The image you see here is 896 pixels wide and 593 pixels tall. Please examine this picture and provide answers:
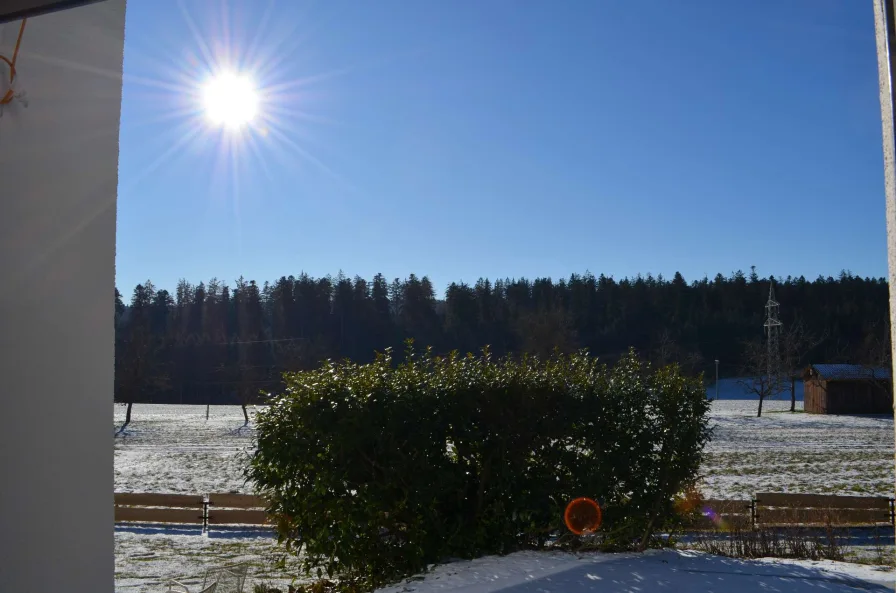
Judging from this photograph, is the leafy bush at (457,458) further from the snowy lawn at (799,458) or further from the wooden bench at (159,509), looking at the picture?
the wooden bench at (159,509)

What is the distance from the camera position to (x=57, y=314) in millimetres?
2658

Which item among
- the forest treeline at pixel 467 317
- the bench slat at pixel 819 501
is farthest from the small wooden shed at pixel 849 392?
the bench slat at pixel 819 501

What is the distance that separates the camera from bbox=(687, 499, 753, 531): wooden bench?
9125 mm

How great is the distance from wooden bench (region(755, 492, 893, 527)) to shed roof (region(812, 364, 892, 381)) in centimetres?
3570

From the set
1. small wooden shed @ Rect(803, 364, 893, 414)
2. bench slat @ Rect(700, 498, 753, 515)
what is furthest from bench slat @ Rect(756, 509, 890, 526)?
small wooden shed @ Rect(803, 364, 893, 414)

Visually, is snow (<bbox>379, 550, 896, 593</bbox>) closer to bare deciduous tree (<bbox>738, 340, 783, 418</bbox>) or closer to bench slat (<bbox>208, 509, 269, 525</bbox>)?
bench slat (<bbox>208, 509, 269, 525</bbox>)

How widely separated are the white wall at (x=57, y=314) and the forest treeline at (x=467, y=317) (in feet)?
190

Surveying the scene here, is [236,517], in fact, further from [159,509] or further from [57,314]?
[57,314]

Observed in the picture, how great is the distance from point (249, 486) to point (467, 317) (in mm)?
56888

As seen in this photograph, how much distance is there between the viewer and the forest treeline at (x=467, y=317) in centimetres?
6500

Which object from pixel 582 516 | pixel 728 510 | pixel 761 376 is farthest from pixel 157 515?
pixel 761 376

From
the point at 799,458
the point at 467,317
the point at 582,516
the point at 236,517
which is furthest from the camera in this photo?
the point at 467,317

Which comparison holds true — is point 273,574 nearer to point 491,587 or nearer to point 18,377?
point 491,587

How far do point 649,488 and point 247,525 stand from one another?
27.0 feet
